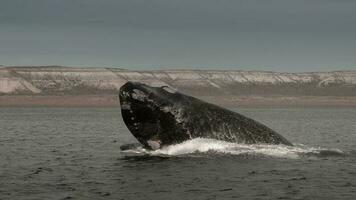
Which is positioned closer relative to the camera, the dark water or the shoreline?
the dark water

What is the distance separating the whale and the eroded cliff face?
367ft

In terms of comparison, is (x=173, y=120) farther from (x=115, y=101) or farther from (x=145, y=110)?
(x=115, y=101)

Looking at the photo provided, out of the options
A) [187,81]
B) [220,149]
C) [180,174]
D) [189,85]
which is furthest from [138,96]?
[187,81]

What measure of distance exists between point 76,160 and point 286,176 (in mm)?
6603

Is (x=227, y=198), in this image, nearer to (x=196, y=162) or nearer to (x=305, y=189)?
(x=305, y=189)

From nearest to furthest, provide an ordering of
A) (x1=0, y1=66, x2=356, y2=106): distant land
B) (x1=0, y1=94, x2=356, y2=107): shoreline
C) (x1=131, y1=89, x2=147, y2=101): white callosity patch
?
(x1=131, y1=89, x2=147, y2=101): white callosity patch < (x1=0, y1=94, x2=356, y2=107): shoreline < (x1=0, y1=66, x2=356, y2=106): distant land

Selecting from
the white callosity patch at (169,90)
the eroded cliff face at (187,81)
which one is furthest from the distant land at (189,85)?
the white callosity patch at (169,90)

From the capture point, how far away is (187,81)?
152 m

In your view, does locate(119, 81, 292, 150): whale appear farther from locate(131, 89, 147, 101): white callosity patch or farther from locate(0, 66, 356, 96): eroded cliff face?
locate(0, 66, 356, 96): eroded cliff face

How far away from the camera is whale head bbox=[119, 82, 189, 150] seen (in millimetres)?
20859

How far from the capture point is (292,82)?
154 m

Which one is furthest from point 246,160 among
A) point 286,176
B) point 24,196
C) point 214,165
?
point 24,196

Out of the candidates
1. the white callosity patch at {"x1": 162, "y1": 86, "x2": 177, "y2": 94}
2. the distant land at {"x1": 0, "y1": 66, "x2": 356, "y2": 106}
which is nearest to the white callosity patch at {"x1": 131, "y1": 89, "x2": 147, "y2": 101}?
the white callosity patch at {"x1": 162, "y1": 86, "x2": 177, "y2": 94}

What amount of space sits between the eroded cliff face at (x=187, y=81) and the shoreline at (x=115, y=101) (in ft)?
27.4
